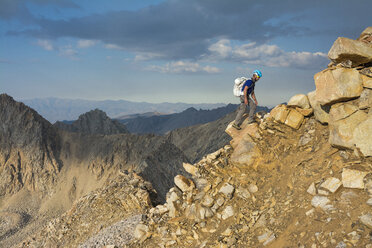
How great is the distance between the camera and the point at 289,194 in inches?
423

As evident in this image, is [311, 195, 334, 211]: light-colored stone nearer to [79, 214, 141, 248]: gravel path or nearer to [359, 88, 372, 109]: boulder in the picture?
[359, 88, 372, 109]: boulder

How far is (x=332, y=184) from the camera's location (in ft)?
31.5

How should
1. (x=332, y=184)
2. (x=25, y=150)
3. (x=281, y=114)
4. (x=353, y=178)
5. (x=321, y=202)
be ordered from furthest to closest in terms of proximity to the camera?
(x=25, y=150)
(x=281, y=114)
(x=332, y=184)
(x=321, y=202)
(x=353, y=178)

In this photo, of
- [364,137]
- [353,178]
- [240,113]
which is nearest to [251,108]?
[240,113]

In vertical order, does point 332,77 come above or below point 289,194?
above

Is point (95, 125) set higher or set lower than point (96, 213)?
lower

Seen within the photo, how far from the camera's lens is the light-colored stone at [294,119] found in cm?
1279

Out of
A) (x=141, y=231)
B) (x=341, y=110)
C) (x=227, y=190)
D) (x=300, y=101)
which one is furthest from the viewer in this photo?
(x=141, y=231)

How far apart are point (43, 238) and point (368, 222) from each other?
27.3 metres

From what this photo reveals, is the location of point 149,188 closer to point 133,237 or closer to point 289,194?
point 133,237

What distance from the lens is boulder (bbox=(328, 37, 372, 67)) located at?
10992mm

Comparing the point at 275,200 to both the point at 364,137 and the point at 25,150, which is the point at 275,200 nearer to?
the point at 364,137

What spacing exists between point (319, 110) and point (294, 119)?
46.1 inches

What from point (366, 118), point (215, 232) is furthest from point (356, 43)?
point (215, 232)
